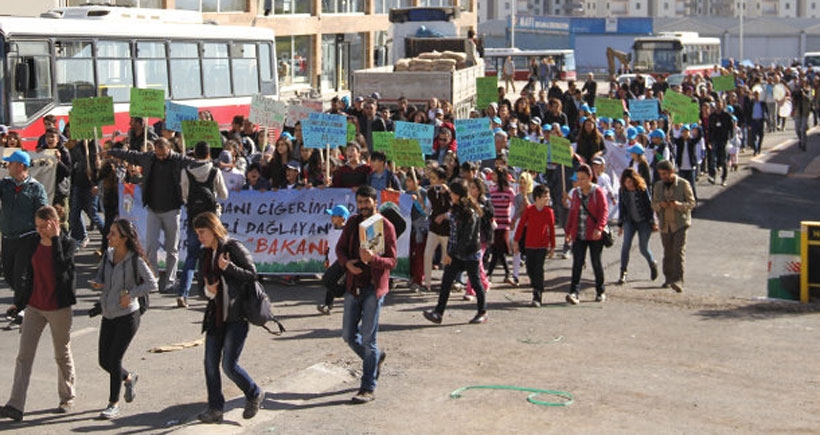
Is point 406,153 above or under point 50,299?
above

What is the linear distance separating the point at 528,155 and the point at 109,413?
799 cm

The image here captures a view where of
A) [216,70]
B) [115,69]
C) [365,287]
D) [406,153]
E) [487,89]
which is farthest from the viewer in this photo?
[216,70]

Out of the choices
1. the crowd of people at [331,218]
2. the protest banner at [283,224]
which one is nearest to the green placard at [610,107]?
the crowd of people at [331,218]

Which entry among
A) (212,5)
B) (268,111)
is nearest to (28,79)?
(268,111)

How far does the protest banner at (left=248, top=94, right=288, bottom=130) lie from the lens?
63.1 feet

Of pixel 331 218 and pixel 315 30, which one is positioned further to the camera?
pixel 315 30

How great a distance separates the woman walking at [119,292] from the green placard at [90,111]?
717cm

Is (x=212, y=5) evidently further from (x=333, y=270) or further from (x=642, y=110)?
(x=333, y=270)

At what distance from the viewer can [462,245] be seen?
12.9 meters

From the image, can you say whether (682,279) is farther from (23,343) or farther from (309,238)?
(23,343)

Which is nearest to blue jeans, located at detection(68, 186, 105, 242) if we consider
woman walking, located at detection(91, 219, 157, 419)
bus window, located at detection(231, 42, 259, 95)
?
woman walking, located at detection(91, 219, 157, 419)

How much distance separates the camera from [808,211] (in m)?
23.7

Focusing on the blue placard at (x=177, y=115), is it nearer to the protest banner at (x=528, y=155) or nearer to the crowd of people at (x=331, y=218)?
the crowd of people at (x=331, y=218)

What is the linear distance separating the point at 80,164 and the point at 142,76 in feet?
24.6
